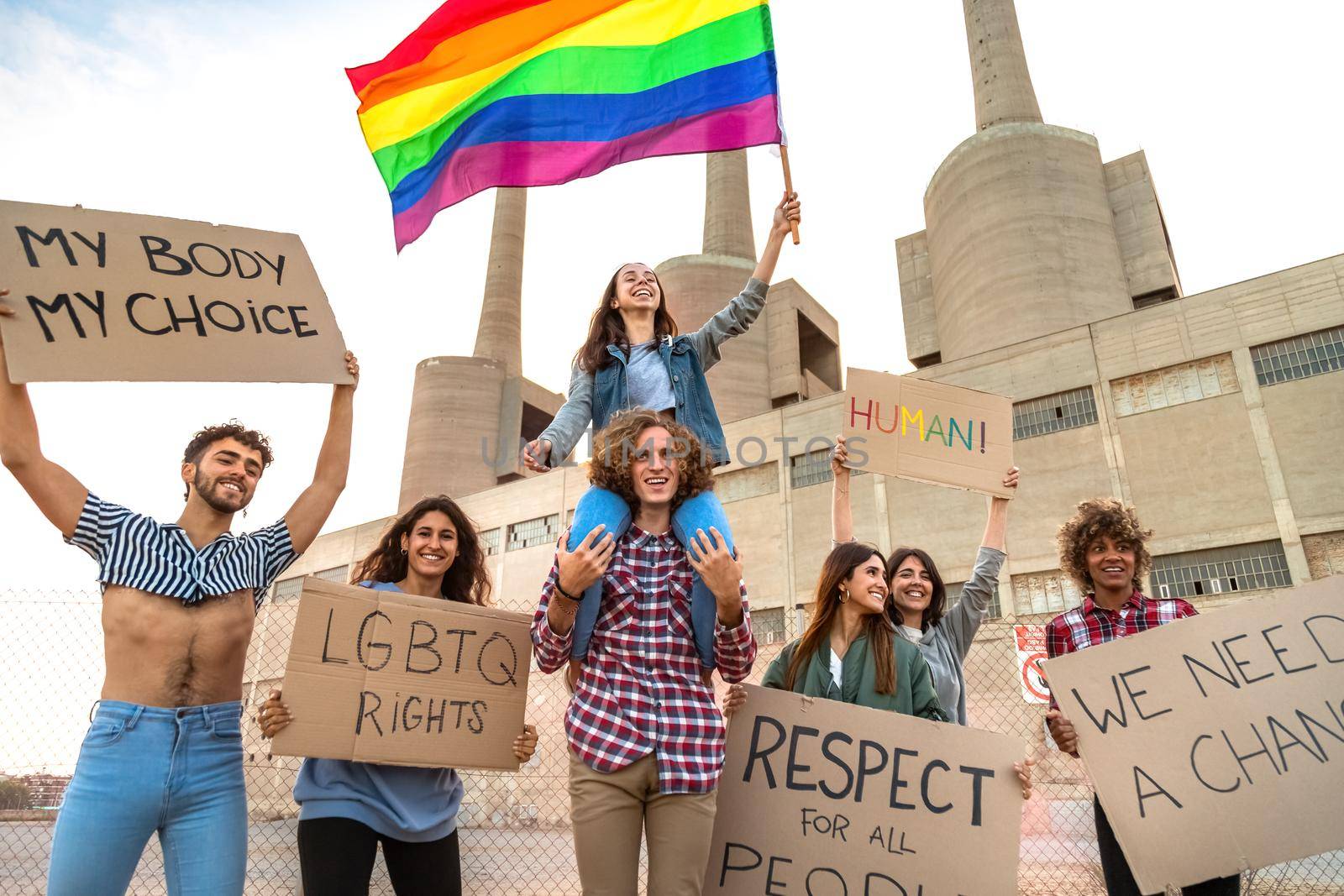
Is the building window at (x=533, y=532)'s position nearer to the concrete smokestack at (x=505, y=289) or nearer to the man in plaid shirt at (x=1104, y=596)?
the concrete smokestack at (x=505, y=289)

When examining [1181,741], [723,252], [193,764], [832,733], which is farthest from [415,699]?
[723,252]

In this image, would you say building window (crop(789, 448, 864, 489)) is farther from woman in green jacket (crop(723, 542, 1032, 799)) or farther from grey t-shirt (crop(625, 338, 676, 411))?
grey t-shirt (crop(625, 338, 676, 411))

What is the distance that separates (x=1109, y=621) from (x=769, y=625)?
2655cm

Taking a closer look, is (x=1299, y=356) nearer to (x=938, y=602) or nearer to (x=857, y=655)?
(x=938, y=602)

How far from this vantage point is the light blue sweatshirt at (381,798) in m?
2.77

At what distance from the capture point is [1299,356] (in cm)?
2283

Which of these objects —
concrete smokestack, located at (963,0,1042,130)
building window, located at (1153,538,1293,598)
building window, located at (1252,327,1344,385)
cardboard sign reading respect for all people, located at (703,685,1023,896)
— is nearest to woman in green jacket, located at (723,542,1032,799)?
cardboard sign reading respect for all people, located at (703,685,1023,896)

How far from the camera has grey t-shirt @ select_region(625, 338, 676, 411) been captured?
367 cm

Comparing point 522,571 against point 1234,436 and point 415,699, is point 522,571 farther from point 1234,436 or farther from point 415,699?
point 415,699

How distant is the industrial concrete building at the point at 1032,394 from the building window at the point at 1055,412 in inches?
2.4

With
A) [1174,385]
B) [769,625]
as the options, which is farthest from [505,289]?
[1174,385]

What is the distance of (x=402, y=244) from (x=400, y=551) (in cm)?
235

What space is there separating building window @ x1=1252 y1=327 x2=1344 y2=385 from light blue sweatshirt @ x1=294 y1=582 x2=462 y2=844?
26.9 metres

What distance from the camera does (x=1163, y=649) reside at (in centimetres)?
334
